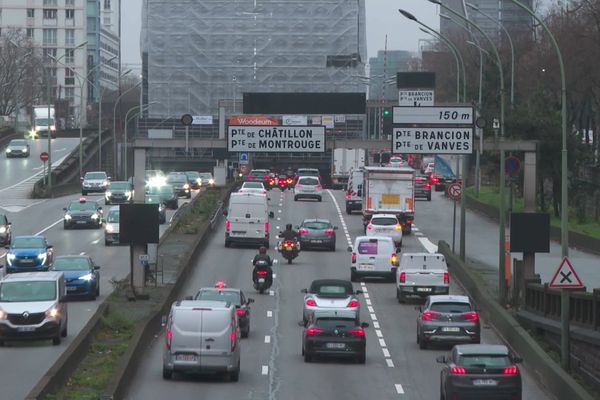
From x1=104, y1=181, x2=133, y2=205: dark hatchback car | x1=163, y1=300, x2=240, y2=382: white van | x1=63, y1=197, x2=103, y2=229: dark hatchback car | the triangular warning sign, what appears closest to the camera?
x1=163, y1=300, x2=240, y2=382: white van

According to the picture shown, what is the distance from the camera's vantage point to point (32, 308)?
2998cm

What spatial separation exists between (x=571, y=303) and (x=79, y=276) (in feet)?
49.3

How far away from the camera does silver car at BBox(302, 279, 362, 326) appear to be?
31266mm

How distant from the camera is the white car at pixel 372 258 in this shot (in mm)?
45625

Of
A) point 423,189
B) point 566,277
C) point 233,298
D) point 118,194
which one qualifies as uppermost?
point 423,189

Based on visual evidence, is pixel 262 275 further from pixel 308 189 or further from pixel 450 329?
pixel 308 189

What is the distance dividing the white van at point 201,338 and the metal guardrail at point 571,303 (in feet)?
30.1

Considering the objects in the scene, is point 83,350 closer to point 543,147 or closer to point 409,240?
point 409,240

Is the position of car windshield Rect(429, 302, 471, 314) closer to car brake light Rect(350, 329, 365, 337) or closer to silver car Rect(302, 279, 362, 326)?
silver car Rect(302, 279, 362, 326)

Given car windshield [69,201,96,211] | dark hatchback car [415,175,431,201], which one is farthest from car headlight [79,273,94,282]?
dark hatchback car [415,175,431,201]

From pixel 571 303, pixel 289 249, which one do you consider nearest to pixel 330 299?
pixel 571 303

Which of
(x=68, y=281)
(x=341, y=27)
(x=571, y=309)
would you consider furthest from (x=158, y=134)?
(x=571, y=309)

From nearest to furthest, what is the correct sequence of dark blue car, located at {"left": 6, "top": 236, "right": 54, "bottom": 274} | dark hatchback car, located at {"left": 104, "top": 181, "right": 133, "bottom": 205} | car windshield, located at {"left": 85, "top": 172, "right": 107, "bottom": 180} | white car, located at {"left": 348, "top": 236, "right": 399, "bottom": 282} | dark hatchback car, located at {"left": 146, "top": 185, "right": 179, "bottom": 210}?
dark blue car, located at {"left": 6, "top": 236, "right": 54, "bottom": 274}, white car, located at {"left": 348, "top": 236, "right": 399, "bottom": 282}, dark hatchback car, located at {"left": 146, "top": 185, "right": 179, "bottom": 210}, dark hatchback car, located at {"left": 104, "top": 181, "right": 133, "bottom": 205}, car windshield, located at {"left": 85, "top": 172, "right": 107, "bottom": 180}

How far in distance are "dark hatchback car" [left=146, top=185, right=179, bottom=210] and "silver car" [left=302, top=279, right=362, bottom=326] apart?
36.3 m
